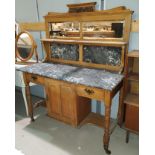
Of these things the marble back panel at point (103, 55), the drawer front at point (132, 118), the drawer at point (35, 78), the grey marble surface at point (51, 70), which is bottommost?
the drawer front at point (132, 118)

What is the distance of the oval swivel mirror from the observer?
104 inches

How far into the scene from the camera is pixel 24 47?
281 centimetres

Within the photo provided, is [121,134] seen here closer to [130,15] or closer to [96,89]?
[96,89]

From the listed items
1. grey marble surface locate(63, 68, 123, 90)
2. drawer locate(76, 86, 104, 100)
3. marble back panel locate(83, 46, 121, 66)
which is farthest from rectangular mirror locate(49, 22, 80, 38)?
drawer locate(76, 86, 104, 100)

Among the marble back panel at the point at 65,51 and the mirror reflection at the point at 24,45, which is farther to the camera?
the mirror reflection at the point at 24,45

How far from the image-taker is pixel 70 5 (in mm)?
2176

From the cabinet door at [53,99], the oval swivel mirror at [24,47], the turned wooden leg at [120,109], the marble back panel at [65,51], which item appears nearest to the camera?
the turned wooden leg at [120,109]

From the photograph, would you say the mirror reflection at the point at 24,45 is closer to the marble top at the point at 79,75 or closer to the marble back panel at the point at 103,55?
the marble top at the point at 79,75

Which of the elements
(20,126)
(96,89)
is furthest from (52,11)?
(20,126)

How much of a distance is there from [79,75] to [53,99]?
2.11ft

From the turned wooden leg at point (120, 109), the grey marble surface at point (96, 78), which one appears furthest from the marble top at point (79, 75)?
the turned wooden leg at point (120, 109)

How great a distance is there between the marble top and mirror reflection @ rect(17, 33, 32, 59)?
55cm

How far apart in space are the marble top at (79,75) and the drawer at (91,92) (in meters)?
0.08

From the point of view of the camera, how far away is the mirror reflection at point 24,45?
8.89 feet
